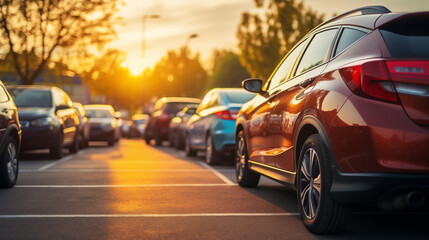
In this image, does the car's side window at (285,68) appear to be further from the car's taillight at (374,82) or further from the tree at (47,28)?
the tree at (47,28)

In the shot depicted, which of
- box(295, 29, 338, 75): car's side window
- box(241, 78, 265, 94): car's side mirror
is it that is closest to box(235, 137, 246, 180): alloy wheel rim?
box(241, 78, 265, 94): car's side mirror

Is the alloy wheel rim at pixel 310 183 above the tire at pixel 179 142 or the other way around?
above

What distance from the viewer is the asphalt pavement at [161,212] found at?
17.9ft

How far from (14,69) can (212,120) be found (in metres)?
14.4

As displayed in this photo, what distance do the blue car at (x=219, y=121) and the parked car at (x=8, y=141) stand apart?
438 cm

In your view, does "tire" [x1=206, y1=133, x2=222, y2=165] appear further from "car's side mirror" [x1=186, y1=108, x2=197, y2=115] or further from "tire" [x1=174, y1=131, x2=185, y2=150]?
"tire" [x1=174, y1=131, x2=185, y2=150]

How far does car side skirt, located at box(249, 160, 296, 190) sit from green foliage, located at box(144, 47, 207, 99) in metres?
79.7

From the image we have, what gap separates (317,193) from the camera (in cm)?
529

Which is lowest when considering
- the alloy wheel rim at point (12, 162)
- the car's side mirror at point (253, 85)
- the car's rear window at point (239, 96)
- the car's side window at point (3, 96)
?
the alloy wheel rim at point (12, 162)

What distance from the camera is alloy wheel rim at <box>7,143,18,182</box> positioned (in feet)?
28.1

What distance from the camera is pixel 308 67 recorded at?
240 inches

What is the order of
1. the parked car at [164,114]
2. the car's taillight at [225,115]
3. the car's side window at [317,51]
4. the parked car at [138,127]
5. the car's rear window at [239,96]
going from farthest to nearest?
the parked car at [138,127] < the parked car at [164,114] < the car's rear window at [239,96] < the car's taillight at [225,115] < the car's side window at [317,51]

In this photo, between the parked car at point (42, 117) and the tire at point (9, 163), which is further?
the parked car at point (42, 117)

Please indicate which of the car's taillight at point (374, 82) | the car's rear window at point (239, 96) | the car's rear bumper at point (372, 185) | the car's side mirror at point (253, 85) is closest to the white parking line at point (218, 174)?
the car's rear window at point (239, 96)
